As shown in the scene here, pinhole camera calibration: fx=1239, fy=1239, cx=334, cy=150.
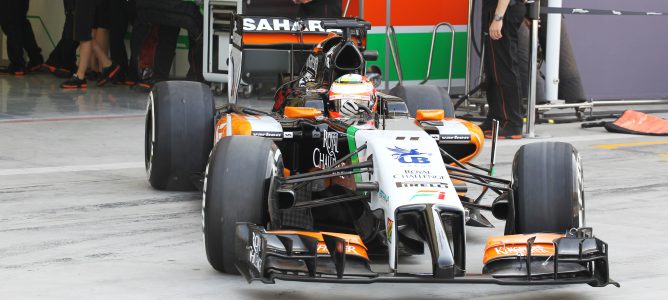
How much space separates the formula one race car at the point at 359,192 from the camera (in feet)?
18.9

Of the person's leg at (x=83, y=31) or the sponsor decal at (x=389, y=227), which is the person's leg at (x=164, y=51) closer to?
the person's leg at (x=83, y=31)

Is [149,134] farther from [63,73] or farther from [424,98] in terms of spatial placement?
[63,73]

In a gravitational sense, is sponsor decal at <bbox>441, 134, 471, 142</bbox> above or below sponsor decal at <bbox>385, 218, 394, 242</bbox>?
above

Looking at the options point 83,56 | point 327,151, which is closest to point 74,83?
point 83,56

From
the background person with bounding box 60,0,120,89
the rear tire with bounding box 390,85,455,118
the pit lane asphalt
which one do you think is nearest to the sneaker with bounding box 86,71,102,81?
the background person with bounding box 60,0,120,89

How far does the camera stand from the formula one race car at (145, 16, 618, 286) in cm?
577

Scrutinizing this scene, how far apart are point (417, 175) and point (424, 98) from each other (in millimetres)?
3563

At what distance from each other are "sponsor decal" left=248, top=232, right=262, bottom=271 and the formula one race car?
11mm

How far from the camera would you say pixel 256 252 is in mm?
5840

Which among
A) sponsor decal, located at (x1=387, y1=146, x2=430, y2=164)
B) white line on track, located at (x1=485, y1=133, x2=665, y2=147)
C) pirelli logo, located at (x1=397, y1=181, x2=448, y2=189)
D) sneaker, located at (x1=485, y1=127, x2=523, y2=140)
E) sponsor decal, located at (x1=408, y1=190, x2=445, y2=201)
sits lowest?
white line on track, located at (x1=485, y1=133, x2=665, y2=147)

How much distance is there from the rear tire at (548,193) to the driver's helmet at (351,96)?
5.57 ft

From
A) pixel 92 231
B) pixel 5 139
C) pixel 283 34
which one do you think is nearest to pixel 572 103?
pixel 283 34

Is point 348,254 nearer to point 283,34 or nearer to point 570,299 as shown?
point 570,299

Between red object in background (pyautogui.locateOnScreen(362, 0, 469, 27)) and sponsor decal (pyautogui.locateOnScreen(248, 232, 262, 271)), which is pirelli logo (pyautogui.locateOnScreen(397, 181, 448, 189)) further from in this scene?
red object in background (pyautogui.locateOnScreen(362, 0, 469, 27))
